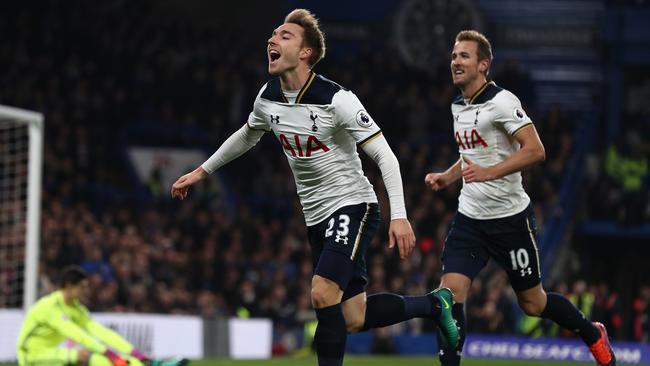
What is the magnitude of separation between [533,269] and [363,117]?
1.89 meters

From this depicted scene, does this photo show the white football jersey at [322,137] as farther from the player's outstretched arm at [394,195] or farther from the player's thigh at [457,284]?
the player's thigh at [457,284]

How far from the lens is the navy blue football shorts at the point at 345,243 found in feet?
23.9

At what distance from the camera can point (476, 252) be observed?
27.9ft

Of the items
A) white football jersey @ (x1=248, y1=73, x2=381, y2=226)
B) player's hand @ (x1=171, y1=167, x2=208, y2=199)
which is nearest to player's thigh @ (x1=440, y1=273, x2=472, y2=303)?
white football jersey @ (x1=248, y1=73, x2=381, y2=226)

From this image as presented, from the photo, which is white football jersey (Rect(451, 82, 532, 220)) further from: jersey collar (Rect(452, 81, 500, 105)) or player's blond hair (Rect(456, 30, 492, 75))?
player's blond hair (Rect(456, 30, 492, 75))

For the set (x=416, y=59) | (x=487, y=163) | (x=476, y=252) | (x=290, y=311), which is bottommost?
(x=290, y=311)

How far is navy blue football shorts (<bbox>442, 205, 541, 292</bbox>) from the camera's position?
27.8ft

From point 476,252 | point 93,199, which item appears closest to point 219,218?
point 93,199

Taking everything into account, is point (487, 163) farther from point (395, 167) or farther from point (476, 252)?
point (395, 167)

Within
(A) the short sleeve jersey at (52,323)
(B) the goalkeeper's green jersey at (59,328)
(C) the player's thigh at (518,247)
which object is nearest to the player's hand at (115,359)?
(B) the goalkeeper's green jersey at (59,328)

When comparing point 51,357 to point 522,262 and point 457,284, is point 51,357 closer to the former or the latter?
point 457,284

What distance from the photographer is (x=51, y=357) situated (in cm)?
1153

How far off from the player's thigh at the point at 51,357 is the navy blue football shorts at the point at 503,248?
432 cm

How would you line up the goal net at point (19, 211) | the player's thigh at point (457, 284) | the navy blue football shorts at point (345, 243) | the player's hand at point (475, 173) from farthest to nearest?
the goal net at point (19, 211) < the player's thigh at point (457, 284) < the player's hand at point (475, 173) < the navy blue football shorts at point (345, 243)
